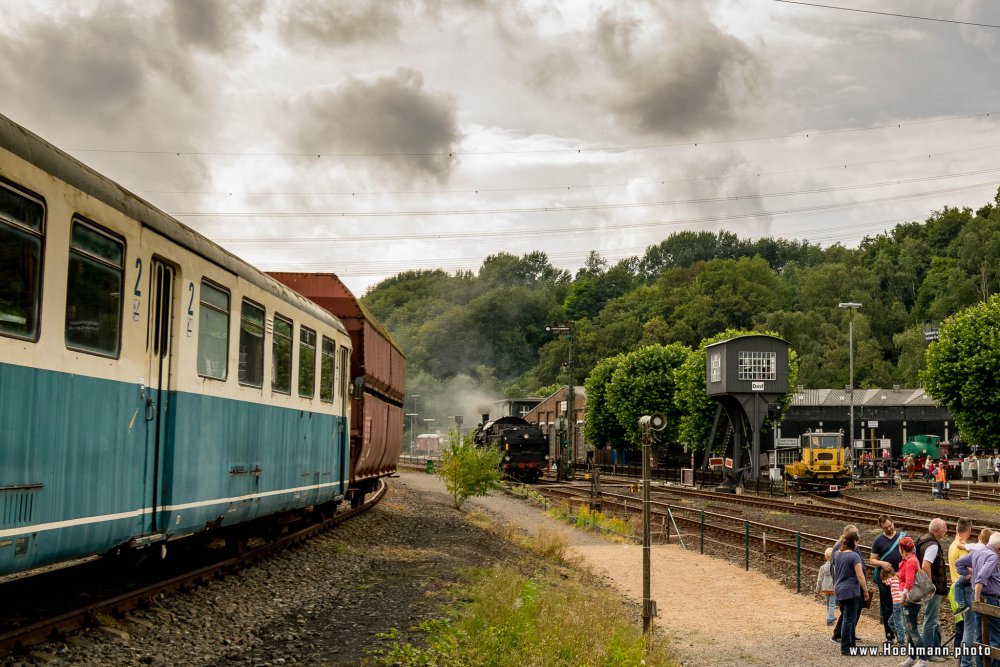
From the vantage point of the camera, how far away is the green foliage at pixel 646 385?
221 ft

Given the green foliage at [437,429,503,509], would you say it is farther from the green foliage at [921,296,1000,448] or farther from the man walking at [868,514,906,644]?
the green foliage at [921,296,1000,448]

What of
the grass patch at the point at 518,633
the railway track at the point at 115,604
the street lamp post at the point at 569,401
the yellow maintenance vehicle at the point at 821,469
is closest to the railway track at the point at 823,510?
the yellow maintenance vehicle at the point at 821,469

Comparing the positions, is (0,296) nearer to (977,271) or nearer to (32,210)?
(32,210)

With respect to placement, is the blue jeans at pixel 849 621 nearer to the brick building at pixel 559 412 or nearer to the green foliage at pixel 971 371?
the green foliage at pixel 971 371

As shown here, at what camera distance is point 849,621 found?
44.1 ft

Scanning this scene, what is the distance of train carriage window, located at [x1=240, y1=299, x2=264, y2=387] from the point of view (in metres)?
11.6

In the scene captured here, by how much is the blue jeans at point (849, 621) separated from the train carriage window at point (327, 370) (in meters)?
8.29

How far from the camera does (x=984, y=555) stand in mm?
10867

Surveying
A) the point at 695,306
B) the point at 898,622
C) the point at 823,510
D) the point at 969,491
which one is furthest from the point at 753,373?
the point at 695,306

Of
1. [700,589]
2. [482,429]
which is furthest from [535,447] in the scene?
[700,589]

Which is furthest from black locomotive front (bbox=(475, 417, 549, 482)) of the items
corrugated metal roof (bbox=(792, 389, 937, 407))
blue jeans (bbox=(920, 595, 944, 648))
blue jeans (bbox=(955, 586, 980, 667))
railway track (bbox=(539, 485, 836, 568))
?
blue jeans (bbox=(955, 586, 980, 667))

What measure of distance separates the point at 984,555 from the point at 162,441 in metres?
8.62

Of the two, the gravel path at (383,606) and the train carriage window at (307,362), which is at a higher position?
the train carriage window at (307,362)

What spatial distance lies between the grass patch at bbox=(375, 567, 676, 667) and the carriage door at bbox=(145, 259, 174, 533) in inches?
96.9
